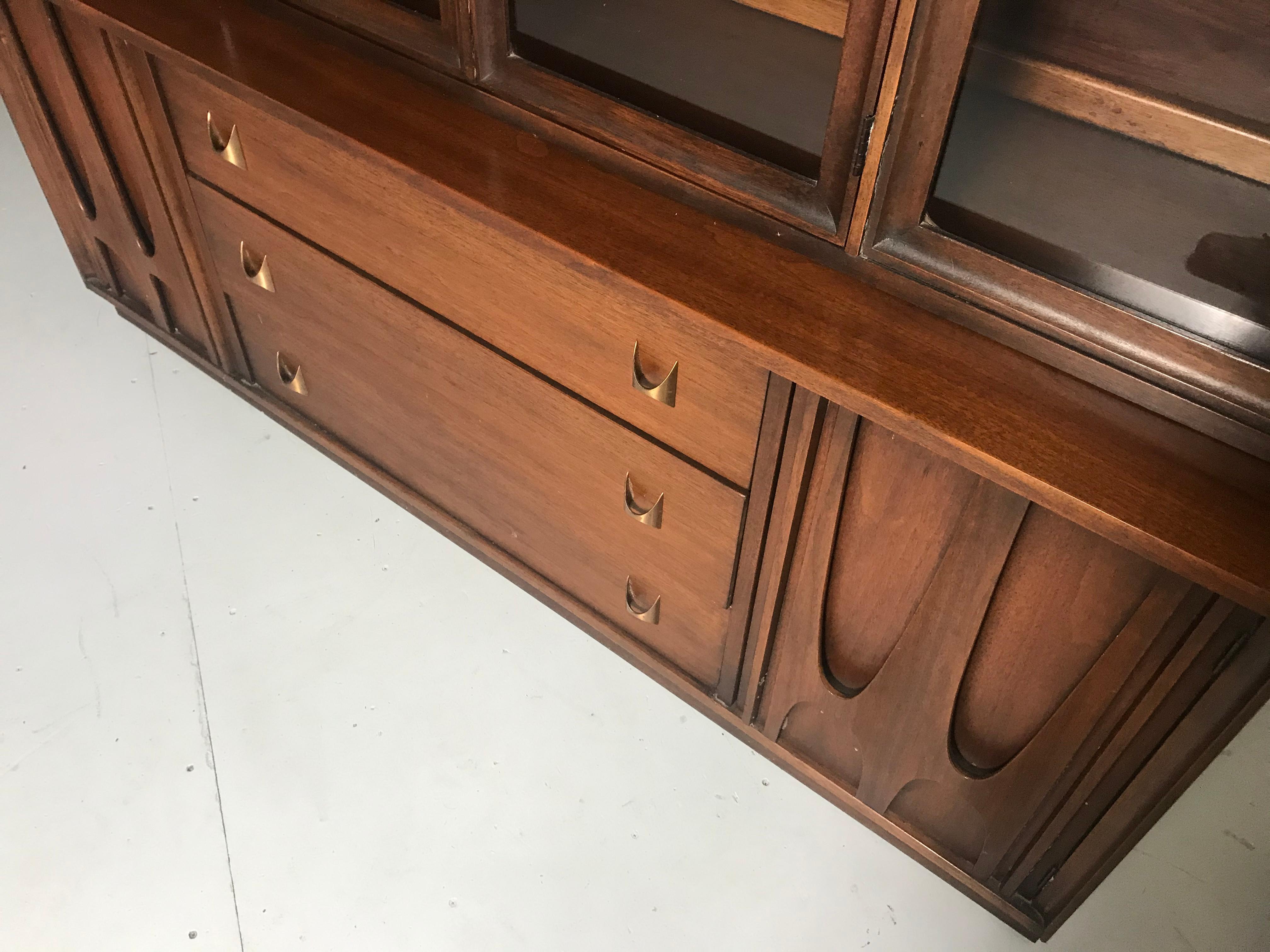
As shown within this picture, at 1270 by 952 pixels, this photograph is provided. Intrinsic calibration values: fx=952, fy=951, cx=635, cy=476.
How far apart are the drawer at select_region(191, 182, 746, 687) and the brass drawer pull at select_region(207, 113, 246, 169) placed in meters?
0.09

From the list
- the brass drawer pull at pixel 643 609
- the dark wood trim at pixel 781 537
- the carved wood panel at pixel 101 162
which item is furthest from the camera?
the carved wood panel at pixel 101 162

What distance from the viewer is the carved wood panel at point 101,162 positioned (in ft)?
4.68

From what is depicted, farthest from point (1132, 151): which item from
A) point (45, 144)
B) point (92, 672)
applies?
point (45, 144)

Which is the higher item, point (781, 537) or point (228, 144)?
point (228, 144)

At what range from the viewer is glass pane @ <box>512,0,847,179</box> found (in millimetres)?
864

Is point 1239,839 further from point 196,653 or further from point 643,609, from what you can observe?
point 196,653

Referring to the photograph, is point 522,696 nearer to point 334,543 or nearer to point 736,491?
point 334,543

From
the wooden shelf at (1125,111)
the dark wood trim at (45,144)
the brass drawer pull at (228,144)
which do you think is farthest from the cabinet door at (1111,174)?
the dark wood trim at (45,144)

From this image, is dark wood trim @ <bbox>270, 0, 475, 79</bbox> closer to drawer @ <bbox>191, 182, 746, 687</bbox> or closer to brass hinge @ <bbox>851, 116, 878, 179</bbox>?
drawer @ <bbox>191, 182, 746, 687</bbox>

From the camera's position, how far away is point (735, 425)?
3.30 feet

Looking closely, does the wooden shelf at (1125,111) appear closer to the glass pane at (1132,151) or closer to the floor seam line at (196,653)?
the glass pane at (1132,151)

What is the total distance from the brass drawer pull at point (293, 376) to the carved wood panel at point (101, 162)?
0.66 feet

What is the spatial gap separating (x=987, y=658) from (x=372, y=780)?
0.84m

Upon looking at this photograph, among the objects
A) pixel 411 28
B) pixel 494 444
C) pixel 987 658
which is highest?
pixel 411 28
